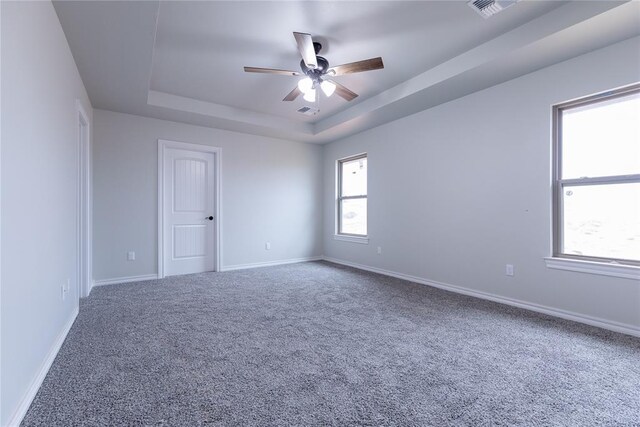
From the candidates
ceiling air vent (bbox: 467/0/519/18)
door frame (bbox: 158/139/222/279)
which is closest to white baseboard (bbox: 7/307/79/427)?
door frame (bbox: 158/139/222/279)

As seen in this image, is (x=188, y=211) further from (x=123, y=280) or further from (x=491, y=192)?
(x=491, y=192)

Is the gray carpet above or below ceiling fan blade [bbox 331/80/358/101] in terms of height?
below

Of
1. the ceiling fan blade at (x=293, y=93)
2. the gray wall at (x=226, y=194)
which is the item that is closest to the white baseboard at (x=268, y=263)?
the gray wall at (x=226, y=194)

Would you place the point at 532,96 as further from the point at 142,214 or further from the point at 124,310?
the point at 142,214

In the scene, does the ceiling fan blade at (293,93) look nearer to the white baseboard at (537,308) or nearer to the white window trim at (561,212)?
the white window trim at (561,212)

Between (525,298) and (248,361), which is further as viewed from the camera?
(525,298)

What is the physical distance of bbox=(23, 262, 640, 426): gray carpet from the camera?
1.46 m

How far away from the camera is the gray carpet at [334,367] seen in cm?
146

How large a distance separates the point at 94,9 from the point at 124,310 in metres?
2.61

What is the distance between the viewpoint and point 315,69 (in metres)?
2.87

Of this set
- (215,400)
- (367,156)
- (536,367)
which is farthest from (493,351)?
(367,156)

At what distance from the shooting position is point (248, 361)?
196 centimetres

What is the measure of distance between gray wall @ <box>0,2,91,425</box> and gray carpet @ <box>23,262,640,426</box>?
0.90 ft

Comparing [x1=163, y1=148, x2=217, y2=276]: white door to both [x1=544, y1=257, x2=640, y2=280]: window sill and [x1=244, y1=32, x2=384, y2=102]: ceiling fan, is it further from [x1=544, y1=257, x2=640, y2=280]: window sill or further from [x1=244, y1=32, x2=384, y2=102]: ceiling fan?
[x1=544, y1=257, x2=640, y2=280]: window sill
